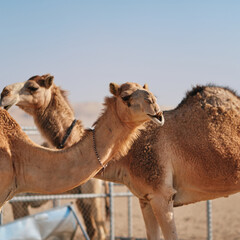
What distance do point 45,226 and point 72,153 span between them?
242 cm

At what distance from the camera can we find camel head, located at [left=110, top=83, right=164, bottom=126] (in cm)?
397

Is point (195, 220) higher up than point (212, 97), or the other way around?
point (212, 97)

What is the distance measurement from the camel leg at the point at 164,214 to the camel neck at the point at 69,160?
1.16m

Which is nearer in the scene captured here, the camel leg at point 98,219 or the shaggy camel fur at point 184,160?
the shaggy camel fur at point 184,160

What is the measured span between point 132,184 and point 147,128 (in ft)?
2.18

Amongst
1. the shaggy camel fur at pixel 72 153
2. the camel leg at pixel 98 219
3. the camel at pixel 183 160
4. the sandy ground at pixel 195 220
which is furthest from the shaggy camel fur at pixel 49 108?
the sandy ground at pixel 195 220

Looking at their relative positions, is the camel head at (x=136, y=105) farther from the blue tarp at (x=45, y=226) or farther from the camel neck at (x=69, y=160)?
the blue tarp at (x=45, y=226)

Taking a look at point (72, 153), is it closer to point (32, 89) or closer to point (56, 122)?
point (56, 122)

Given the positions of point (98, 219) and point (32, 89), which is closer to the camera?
point (32, 89)

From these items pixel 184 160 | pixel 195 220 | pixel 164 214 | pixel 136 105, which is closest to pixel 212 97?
pixel 184 160

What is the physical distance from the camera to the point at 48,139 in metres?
5.48

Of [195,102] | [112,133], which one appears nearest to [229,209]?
[195,102]

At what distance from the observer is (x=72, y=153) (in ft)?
14.0

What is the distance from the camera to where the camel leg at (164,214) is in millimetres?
5242
